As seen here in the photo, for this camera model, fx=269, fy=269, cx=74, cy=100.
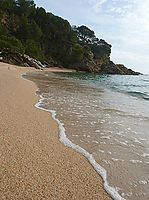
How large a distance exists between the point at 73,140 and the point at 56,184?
2.38 metres

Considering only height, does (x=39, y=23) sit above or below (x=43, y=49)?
above

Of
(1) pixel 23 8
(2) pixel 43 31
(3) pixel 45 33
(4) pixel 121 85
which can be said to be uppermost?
A: (1) pixel 23 8

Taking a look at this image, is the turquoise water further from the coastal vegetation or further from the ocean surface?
the coastal vegetation

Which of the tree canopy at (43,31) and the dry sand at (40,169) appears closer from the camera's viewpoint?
the dry sand at (40,169)

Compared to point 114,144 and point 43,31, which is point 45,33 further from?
point 114,144

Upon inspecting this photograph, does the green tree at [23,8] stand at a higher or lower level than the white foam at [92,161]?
higher

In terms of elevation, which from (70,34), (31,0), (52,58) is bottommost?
(52,58)

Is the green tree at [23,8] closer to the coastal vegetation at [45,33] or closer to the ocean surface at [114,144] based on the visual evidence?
the coastal vegetation at [45,33]

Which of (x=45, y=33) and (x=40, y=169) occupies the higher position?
(x=45, y=33)

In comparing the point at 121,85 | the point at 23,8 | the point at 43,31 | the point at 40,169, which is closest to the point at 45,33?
the point at 43,31

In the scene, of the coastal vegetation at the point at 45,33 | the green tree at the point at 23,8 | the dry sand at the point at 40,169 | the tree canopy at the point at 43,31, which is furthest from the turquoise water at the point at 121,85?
the green tree at the point at 23,8

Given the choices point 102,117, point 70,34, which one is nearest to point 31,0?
point 70,34

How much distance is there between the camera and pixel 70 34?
315ft

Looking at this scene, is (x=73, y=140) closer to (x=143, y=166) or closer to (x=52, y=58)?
(x=143, y=166)
